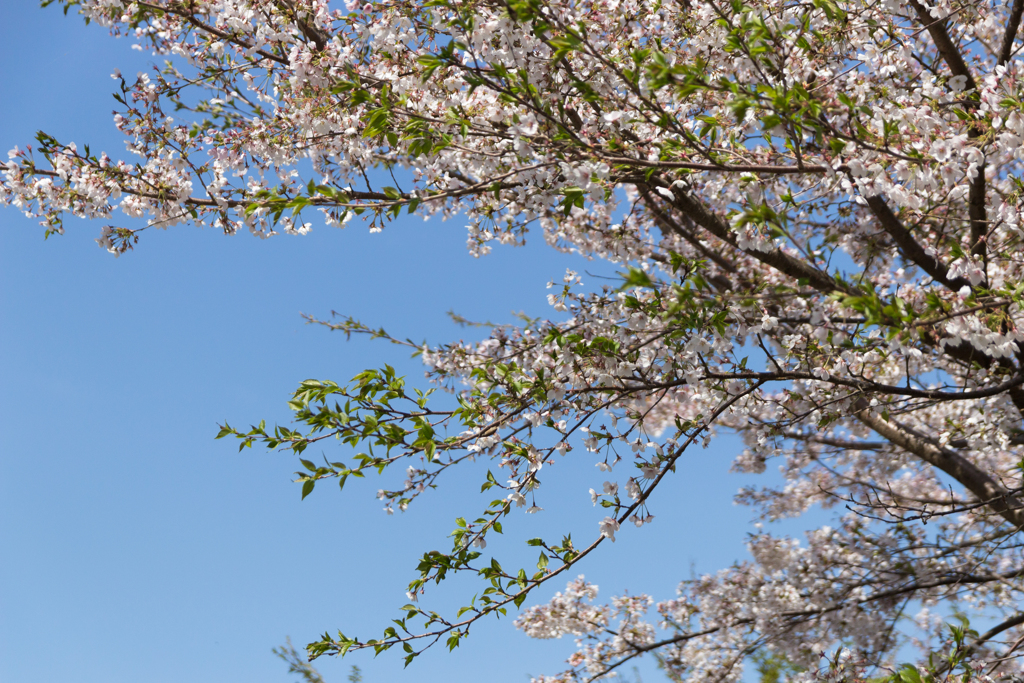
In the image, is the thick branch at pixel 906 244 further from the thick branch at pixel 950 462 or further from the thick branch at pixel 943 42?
the thick branch at pixel 950 462

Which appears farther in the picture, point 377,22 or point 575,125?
point 575,125

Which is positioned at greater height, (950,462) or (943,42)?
(943,42)

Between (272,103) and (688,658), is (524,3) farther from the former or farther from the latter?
(688,658)

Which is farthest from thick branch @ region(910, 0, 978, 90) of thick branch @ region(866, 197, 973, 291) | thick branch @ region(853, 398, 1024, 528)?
thick branch @ region(853, 398, 1024, 528)


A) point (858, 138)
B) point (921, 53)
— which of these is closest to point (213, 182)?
point (858, 138)

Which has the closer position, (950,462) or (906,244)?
(906,244)

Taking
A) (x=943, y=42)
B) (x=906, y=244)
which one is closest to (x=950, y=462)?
(x=906, y=244)

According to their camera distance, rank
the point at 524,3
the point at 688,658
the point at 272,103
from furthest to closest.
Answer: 1. the point at 688,658
2. the point at 272,103
3. the point at 524,3

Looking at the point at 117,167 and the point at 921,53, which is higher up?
the point at 921,53

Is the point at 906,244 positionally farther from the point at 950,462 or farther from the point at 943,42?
the point at 950,462

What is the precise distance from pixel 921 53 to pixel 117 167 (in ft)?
19.9

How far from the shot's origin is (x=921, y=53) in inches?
224

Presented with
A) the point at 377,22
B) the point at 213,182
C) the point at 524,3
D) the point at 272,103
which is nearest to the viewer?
the point at 524,3

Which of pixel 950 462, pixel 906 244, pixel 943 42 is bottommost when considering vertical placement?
pixel 950 462
